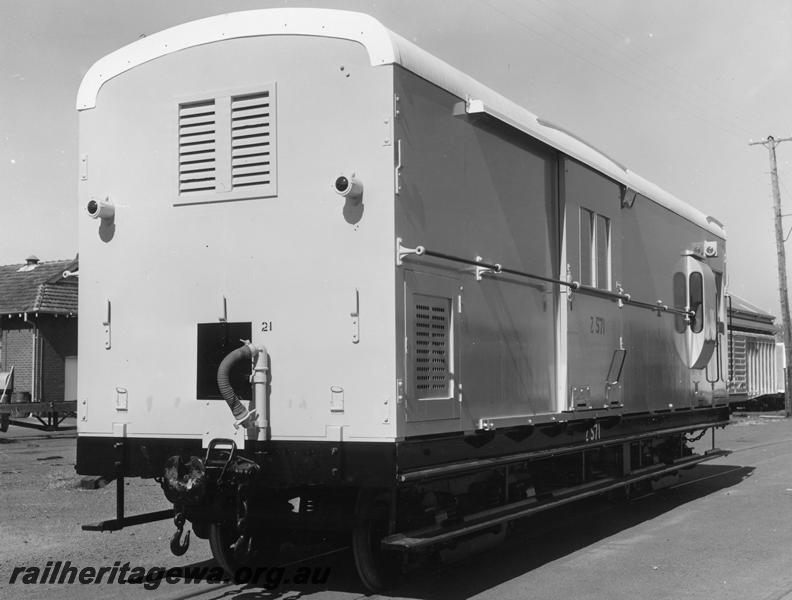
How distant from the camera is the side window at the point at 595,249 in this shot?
871 cm

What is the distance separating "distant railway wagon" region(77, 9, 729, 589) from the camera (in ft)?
19.4

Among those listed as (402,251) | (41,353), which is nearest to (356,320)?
(402,251)

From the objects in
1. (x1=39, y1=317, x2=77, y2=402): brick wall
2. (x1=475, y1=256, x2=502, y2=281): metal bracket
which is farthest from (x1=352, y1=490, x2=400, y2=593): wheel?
(x1=39, y1=317, x2=77, y2=402): brick wall

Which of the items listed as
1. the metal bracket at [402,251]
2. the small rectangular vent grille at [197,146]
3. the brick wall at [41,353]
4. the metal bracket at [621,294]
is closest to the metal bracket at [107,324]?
the small rectangular vent grille at [197,146]

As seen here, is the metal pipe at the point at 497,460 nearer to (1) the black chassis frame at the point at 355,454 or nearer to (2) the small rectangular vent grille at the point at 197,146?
(1) the black chassis frame at the point at 355,454

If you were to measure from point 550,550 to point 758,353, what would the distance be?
983 inches

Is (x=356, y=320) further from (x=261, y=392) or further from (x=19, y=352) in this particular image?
(x=19, y=352)

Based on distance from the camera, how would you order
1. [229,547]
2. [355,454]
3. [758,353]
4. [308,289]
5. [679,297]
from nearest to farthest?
[355,454] < [308,289] < [229,547] < [679,297] < [758,353]

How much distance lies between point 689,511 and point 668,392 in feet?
4.75

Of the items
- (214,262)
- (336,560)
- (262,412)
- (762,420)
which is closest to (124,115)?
(214,262)

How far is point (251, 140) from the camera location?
6375 millimetres

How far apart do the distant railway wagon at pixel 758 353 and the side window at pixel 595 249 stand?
16.8m

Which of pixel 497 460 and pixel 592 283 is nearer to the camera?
pixel 497 460

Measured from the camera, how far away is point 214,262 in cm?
647
